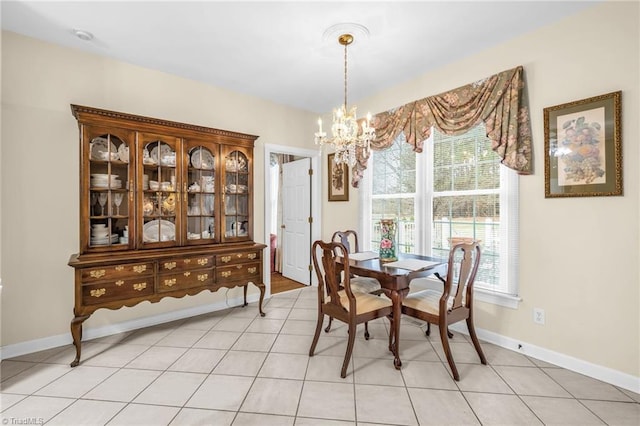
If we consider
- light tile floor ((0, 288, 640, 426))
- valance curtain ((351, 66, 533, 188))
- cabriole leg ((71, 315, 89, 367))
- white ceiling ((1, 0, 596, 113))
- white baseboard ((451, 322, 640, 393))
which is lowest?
light tile floor ((0, 288, 640, 426))

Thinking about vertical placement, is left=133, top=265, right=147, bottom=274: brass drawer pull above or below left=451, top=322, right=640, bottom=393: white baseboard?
above

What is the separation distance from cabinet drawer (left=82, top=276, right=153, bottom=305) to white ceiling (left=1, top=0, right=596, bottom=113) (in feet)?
6.90

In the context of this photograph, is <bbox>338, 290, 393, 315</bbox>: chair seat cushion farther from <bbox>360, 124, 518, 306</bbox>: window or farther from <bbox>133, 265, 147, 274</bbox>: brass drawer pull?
<bbox>133, 265, 147, 274</bbox>: brass drawer pull

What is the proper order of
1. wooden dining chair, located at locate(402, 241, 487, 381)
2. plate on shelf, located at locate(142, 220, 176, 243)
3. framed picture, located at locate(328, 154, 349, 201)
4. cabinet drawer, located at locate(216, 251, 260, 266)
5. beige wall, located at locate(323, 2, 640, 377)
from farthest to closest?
framed picture, located at locate(328, 154, 349, 201) < cabinet drawer, located at locate(216, 251, 260, 266) < plate on shelf, located at locate(142, 220, 176, 243) < wooden dining chair, located at locate(402, 241, 487, 381) < beige wall, located at locate(323, 2, 640, 377)

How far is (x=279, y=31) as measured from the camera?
2383 mm

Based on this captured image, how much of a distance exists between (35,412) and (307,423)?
1.64 m

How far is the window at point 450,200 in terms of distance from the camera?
262 centimetres

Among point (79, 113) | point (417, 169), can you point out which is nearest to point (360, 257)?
point (417, 169)

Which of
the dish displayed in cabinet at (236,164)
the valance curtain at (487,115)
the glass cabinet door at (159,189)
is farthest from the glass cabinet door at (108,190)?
the valance curtain at (487,115)

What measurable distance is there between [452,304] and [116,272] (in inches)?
109

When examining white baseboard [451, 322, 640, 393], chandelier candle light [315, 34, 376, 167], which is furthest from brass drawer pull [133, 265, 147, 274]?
white baseboard [451, 322, 640, 393]

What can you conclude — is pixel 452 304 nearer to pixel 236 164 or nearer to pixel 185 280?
pixel 185 280

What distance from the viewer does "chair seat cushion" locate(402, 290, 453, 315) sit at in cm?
225

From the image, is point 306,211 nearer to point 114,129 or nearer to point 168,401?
point 114,129
